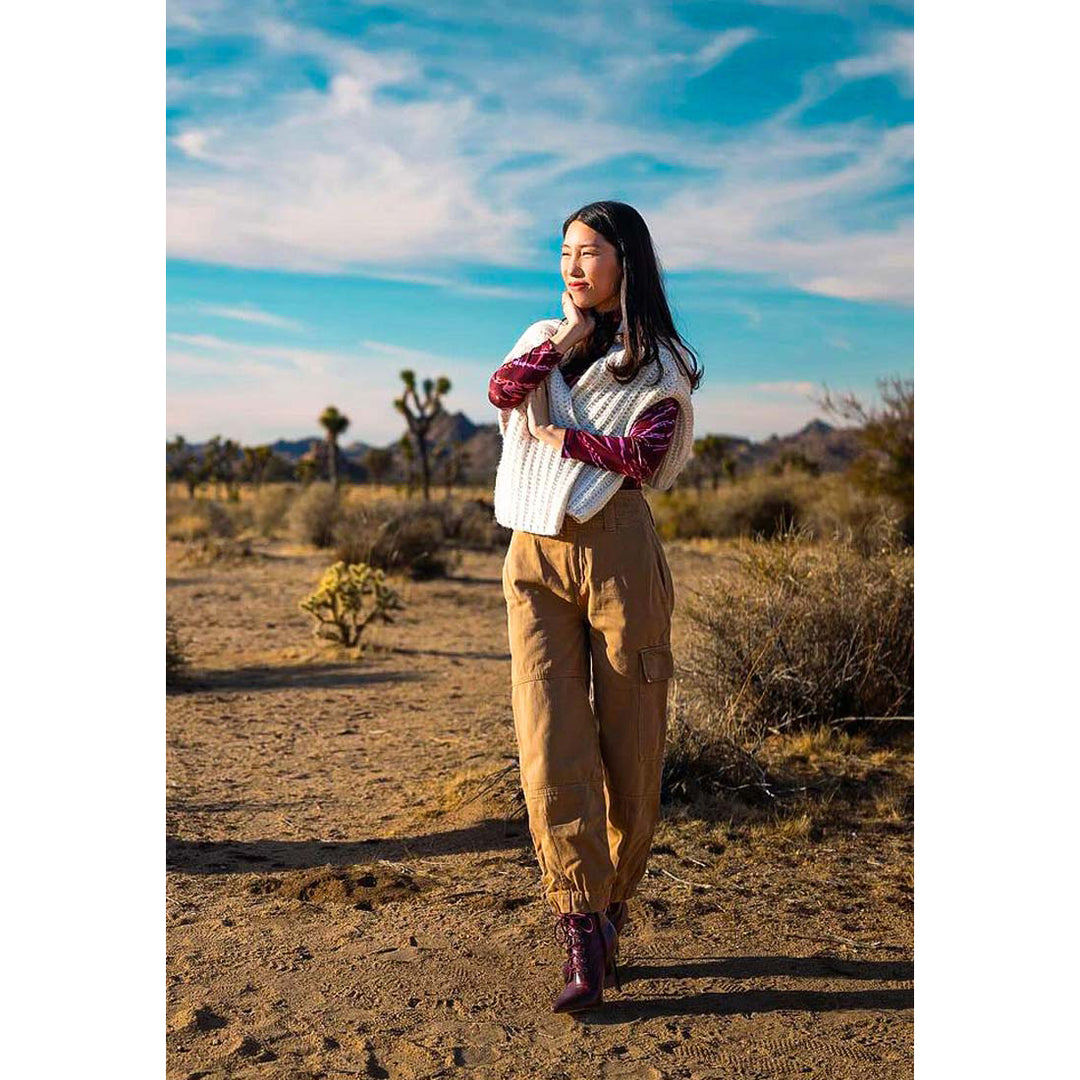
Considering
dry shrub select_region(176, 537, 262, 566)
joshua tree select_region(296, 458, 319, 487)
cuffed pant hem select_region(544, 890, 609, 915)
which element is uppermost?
joshua tree select_region(296, 458, 319, 487)

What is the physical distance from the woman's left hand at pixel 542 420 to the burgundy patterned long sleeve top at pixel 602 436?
0.06ft

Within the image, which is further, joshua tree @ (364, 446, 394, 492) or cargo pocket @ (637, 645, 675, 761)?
joshua tree @ (364, 446, 394, 492)

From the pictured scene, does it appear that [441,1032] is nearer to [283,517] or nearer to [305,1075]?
[305,1075]

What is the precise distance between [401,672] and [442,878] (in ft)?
13.7

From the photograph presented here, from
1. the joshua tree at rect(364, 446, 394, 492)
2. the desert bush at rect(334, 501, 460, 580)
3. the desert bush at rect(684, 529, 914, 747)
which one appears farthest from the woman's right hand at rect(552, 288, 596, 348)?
the joshua tree at rect(364, 446, 394, 492)

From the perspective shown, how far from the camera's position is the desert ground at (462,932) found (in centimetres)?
278

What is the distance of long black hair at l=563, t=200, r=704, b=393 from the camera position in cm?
288

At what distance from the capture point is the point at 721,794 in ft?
15.7

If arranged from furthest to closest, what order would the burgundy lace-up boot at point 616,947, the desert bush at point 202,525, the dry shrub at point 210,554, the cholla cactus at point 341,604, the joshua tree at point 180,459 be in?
the joshua tree at point 180,459, the desert bush at point 202,525, the dry shrub at point 210,554, the cholla cactus at point 341,604, the burgundy lace-up boot at point 616,947

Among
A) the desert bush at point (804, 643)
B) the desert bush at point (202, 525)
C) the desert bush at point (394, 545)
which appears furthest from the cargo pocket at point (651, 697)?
the desert bush at point (202, 525)

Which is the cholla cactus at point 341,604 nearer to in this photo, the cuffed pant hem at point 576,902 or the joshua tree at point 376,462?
the cuffed pant hem at point 576,902

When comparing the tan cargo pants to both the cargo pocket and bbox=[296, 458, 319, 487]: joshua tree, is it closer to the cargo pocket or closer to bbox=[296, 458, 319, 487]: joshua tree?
the cargo pocket

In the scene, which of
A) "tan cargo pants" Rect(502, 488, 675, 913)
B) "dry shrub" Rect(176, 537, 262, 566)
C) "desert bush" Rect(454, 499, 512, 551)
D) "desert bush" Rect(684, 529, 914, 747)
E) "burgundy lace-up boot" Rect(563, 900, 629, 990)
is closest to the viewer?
"tan cargo pants" Rect(502, 488, 675, 913)
